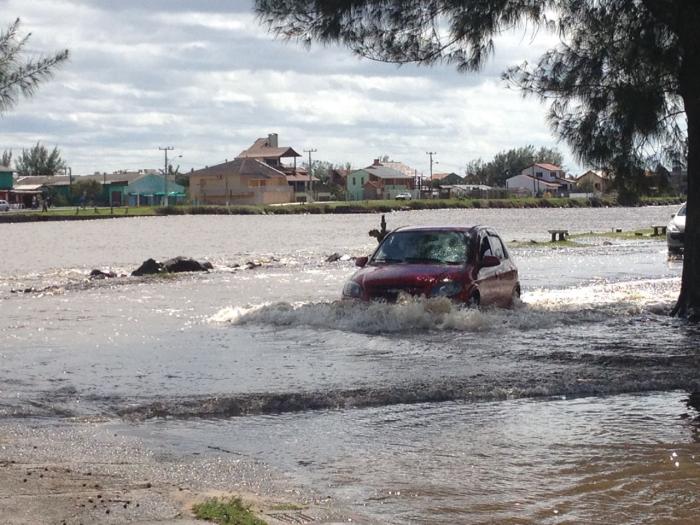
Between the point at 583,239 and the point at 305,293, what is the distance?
1133 inches

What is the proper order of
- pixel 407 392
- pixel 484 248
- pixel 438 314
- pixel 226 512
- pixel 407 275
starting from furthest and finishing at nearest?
pixel 484 248
pixel 407 275
pixel 438 314
pixel 407 392
pixel 226 512

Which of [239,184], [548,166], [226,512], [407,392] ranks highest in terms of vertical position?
[548,166]

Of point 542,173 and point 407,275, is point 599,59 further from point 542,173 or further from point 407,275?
point 542,173

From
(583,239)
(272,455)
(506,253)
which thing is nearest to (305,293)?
(506,253)

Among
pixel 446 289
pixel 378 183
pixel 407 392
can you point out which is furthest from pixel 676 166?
pixel 378 183

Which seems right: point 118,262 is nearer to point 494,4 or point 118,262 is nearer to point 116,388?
point 494,4

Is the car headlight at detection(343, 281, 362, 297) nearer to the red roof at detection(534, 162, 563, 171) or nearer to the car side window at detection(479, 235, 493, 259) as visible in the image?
the car side window at detection(479, 235, 493, 259)

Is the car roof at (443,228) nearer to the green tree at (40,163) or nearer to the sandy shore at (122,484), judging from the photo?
the sandy shore at (122,484)

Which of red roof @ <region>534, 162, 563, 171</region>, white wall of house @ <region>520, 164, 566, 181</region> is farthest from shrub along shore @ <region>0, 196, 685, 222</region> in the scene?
red roof @ <region>534, 162, 563, 171</region>

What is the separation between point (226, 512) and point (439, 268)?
10408 mm

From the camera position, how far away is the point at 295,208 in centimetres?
12925

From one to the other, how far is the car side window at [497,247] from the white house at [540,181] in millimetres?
160318

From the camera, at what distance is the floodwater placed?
7066 mm

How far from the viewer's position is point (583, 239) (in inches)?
2010
